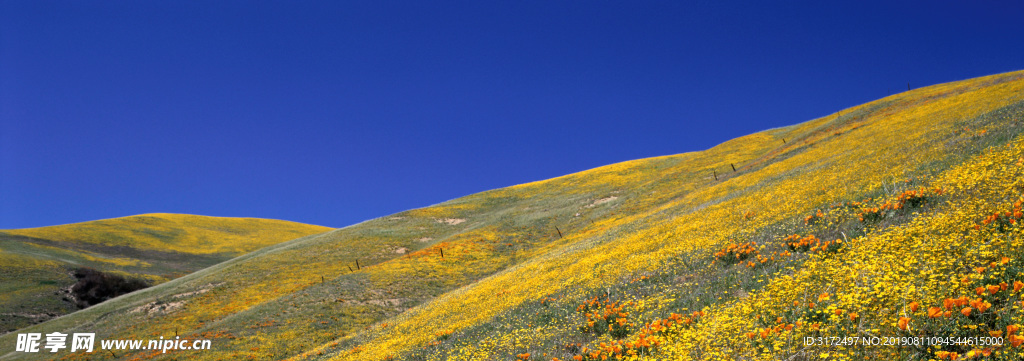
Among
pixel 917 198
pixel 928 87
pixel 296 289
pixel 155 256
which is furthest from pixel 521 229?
pixel 155 256

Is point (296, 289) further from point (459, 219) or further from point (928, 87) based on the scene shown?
point (928, 87)

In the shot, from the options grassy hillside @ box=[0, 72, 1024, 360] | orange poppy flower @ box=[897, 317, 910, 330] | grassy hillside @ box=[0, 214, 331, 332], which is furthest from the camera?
grassy hillside @ box=[0, 214, 331, 332]

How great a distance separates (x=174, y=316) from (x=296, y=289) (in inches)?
364

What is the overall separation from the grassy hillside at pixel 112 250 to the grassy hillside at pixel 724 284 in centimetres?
1279

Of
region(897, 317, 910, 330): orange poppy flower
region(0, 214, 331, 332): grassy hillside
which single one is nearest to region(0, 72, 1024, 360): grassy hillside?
region(897, 317, 910, 330): orange poppy flower

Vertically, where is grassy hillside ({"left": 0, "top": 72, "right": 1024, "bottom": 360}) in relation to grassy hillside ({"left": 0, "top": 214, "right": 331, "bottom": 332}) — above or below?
below

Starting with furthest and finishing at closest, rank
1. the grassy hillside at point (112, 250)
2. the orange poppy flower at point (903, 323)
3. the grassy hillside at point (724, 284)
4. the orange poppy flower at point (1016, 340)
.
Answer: the grassy hillside at point (112, 250)
the grassy hillside at point (724, 284)
the orange poppy flower at point (903, 323)
the orange poppy flower at point (1016, 340)

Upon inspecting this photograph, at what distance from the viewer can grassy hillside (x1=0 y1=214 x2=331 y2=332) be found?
48281mm

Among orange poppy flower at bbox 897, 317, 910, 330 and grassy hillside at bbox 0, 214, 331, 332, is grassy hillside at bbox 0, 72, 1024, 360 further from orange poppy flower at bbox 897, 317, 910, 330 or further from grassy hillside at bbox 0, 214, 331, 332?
grassy hillside at bbox 0, 214, 331, 332

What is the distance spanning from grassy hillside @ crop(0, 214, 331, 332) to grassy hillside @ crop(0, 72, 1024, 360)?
12.8 metres

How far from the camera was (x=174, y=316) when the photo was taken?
36.4 meters

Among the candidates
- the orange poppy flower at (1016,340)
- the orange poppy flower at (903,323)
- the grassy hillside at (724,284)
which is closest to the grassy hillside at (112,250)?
the grassy hillside at (724,284)

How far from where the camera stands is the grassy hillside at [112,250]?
48.3m

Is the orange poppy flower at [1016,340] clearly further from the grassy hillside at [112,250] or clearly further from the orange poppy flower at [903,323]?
the grassy hillside at [112,250]
